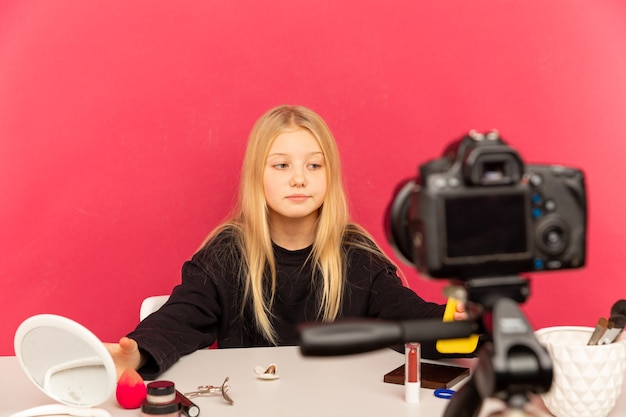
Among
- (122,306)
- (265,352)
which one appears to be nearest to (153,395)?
(265,352)

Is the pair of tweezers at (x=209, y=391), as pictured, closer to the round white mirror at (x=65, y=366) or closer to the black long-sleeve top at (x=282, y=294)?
the round white mirror at (x=65, y=366)

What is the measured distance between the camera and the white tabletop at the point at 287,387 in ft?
3.81

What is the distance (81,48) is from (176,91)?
280 mm

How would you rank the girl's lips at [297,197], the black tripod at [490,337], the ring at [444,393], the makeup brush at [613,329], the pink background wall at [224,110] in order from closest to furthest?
the black tripod at [490,337] < the makeup brush at [613,329] < the ring at [444,393] < the girl's lips at [297,197] < the pink background wall at [224,110]

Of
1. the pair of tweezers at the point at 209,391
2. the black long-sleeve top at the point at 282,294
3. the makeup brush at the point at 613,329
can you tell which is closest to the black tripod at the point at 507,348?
the makeup brush at the point at 613,329

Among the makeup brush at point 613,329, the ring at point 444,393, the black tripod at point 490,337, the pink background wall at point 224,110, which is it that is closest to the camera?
the black tripod at point 490,337

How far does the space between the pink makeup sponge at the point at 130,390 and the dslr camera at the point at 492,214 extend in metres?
0.65

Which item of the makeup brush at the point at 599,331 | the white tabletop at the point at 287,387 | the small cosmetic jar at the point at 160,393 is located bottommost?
the white tabletop at the point at 287,387

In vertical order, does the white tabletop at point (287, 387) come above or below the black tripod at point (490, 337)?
below

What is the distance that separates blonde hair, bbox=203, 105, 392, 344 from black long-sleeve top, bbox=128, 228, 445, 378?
0.07 feet

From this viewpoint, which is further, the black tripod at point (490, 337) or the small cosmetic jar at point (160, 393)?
the small cosmetic jar at point (160, 393)

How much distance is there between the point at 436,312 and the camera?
1.60 m

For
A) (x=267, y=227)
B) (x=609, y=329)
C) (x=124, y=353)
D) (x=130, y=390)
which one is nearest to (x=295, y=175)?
(x=267, y=227)

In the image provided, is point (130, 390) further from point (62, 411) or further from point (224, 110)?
point (224, 110)
